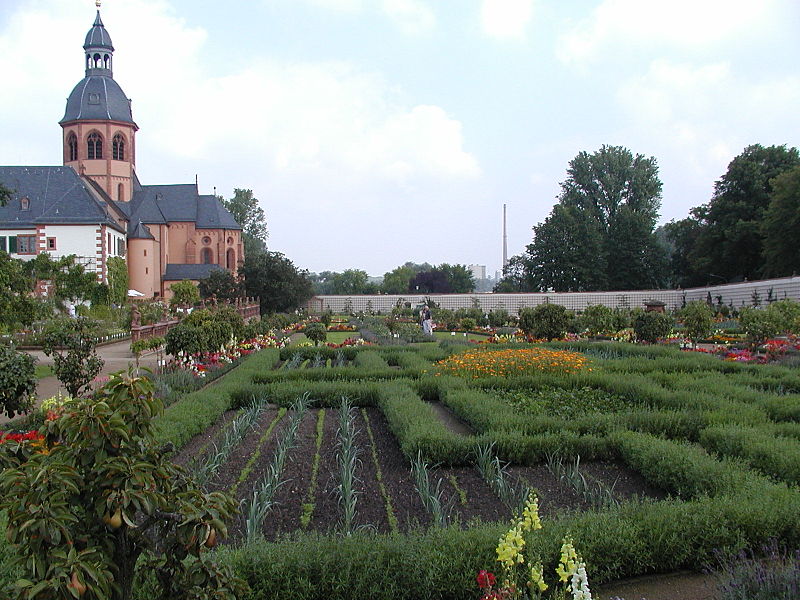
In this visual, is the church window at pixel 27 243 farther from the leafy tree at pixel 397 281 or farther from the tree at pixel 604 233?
the leafy tree at pixel 397 281

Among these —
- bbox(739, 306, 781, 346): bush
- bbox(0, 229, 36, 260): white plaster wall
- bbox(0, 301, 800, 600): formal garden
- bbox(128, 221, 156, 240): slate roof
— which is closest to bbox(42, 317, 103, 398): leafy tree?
bbox(0, 301, 800, 600): formal garden

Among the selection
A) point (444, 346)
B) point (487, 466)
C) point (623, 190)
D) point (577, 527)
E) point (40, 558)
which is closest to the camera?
point (40, 558)

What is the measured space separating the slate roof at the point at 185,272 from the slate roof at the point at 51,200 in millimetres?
7038

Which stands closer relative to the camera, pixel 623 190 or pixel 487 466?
pixel 487 466

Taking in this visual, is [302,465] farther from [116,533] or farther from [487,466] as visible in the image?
[116,533]

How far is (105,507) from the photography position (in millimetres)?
2148

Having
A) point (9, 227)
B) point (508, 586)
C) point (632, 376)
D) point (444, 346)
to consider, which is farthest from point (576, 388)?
point (9, 227)

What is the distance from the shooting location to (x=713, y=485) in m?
4.94

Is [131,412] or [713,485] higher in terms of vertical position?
[131,412]

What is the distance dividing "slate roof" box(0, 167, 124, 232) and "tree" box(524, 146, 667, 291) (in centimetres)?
3074

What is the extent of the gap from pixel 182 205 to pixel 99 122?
337 inches

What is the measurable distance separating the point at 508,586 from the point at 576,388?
25.9 ft

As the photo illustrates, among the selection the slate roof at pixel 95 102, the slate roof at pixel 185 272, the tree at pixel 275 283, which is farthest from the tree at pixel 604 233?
the slate roof at pixel 95 102

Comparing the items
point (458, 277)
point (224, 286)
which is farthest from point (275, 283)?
point (458, 277)
